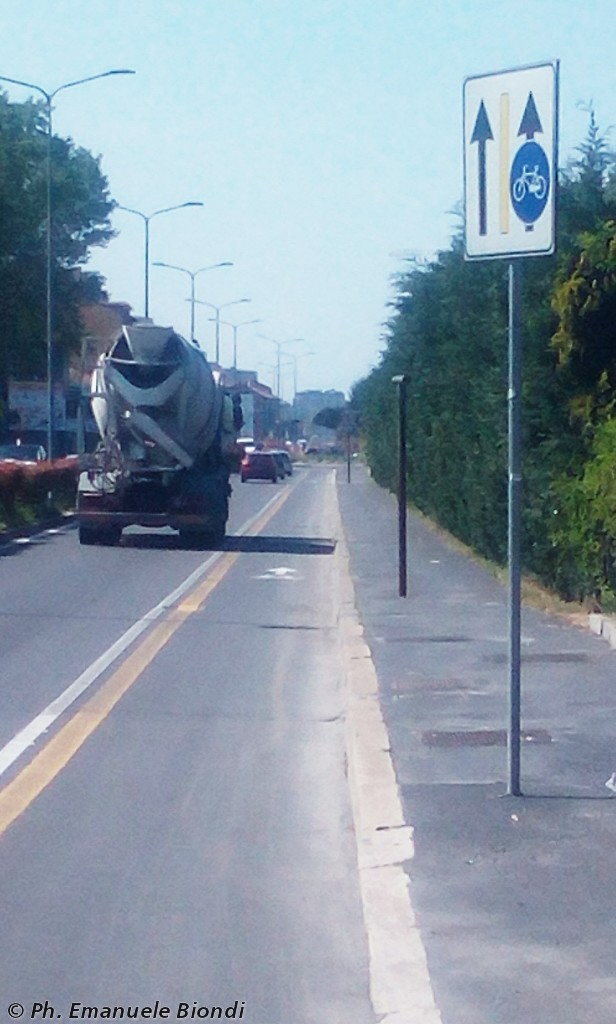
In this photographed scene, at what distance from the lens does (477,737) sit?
10234 mm

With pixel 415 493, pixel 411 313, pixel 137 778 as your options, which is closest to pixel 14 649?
pixel 137 778

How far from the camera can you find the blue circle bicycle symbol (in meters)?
8.13

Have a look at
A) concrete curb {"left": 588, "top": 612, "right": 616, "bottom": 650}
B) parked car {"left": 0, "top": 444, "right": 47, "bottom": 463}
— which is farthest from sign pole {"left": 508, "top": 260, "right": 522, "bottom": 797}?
parked car {"left": 0, "top": 444, "right": 47, "bottom": 463}

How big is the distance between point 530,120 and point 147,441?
22.0 meters

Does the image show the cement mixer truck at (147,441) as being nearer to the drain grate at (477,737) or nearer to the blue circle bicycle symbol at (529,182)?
the drain grate at (477,737)

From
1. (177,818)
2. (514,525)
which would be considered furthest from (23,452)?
(514,525)

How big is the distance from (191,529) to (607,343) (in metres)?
14.8

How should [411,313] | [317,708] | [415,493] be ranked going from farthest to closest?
[415,493] < [411,313] < [317,708]

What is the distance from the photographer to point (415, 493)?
3859 centimetres

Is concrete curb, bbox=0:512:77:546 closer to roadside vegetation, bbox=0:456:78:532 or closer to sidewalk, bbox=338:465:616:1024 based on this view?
roadside vegetation, bbox=0:456:78:532

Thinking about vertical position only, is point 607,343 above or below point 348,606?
above

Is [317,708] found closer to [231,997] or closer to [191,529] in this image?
[231,997]

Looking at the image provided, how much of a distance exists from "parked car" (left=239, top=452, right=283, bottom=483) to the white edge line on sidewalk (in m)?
67.4

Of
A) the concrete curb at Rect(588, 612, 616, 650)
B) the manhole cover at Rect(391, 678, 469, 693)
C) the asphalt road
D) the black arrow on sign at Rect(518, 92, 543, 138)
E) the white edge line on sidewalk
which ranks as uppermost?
the black arrow on sign at Rect(518, 92, 543, 138)
